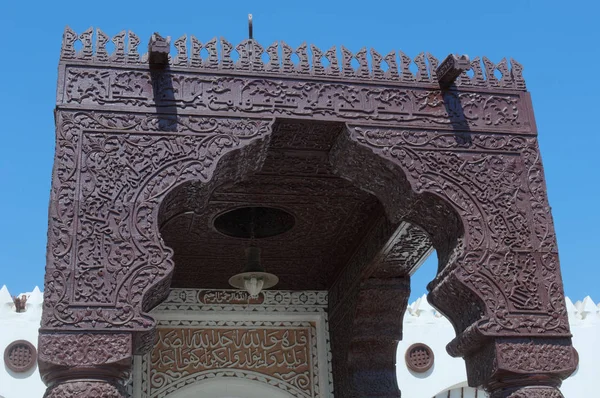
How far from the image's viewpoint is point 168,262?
3.13m

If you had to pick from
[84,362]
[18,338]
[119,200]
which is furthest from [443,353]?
[84,362]

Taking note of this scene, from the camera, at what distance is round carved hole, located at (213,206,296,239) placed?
4910 mm

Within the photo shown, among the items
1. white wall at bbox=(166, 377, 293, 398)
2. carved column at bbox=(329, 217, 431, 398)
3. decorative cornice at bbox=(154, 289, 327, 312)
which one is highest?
decorative cornice at bbox=(154, 289, 327, 312)

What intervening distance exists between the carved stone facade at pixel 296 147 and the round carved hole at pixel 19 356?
5229mm

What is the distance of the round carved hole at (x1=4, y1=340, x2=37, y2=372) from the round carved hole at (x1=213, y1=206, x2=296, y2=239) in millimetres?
4007

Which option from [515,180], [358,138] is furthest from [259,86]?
[515,180]

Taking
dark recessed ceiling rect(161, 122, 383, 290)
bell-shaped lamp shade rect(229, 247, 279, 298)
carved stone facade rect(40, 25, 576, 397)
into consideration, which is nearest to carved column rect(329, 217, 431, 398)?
dark recessed ceiling rect(161, 122, 383, 290)

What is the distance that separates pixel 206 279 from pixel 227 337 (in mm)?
448

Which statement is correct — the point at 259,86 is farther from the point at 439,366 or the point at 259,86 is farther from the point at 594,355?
the point at 594,355

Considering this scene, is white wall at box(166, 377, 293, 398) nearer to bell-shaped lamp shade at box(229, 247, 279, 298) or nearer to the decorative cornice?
the decorative cornice

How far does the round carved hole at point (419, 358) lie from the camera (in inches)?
343

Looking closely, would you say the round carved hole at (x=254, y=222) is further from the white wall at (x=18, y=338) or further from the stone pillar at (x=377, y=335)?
the white wall at (x=18, y=338)

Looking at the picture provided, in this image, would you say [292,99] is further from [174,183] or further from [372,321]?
[372,321]

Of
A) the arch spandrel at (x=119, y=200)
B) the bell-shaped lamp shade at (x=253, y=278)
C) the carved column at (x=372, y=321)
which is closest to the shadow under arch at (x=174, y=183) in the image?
the arch spandrel at (x=119, y=200)
